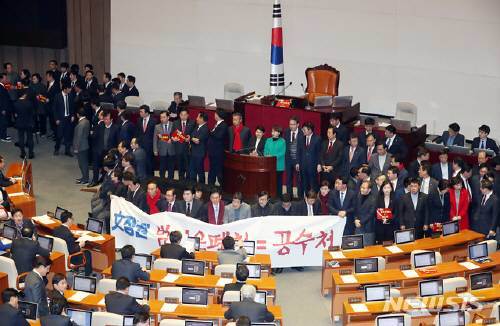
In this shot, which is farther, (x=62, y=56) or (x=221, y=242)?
(x=62, y=56)

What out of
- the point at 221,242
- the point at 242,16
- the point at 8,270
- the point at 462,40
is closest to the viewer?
the point at 8,270

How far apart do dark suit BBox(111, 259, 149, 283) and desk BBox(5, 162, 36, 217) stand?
13.9 feet

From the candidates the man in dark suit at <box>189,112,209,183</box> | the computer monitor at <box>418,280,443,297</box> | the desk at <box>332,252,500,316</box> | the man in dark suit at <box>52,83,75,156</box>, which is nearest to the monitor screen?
the computer monitor at <box>418,280,443,297</box>

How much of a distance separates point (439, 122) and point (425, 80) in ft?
3.15

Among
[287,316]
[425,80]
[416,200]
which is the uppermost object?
[425,80]

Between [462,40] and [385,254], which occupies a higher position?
[462,40]

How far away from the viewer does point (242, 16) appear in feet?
73.7

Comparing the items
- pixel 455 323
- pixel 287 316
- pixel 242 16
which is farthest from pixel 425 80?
pixel 455 323

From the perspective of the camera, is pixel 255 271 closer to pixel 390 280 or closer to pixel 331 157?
pixel 390 280

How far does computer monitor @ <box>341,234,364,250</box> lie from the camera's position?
14734 mm

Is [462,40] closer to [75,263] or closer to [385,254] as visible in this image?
[385,254]

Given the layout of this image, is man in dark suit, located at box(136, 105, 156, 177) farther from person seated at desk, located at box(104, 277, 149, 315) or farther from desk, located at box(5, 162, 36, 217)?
person seated at desk, located at box(104, 277, 149, 315)

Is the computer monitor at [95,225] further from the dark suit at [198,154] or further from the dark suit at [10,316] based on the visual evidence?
the dark suit at [10,316]

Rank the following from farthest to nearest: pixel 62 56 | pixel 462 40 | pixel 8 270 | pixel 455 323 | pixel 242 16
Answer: pixel 62 56
pixel 242 16
pixel 462 40
pixel 8 270
pixel 455 323
